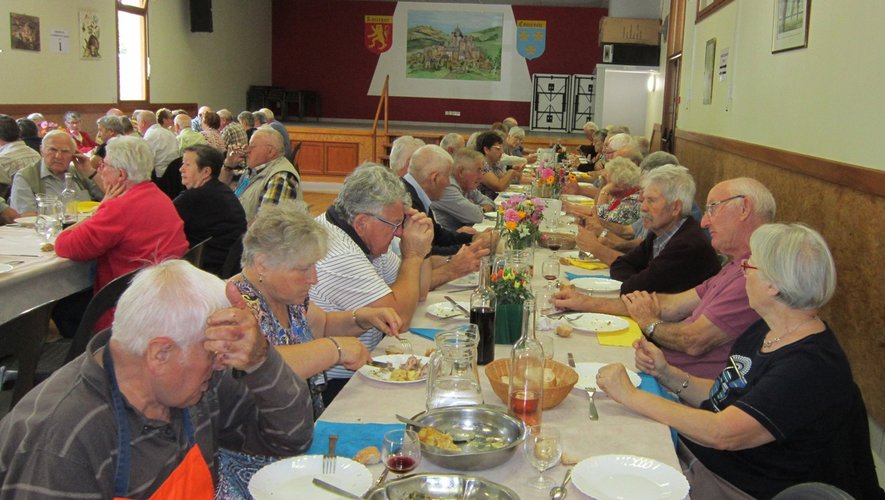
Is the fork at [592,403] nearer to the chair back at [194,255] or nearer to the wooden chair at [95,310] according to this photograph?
the wooden chair at [95,310]

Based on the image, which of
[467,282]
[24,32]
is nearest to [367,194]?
[467,282]

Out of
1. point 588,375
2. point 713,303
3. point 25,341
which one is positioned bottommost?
point 25,341

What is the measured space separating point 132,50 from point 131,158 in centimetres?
946

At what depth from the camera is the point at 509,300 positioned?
252cm

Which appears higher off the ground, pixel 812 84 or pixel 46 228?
pixel 812 84

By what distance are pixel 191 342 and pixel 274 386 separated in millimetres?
333

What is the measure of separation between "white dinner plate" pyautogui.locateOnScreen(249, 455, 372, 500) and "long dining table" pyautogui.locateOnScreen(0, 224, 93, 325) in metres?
2.43

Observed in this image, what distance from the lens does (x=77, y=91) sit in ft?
35.4

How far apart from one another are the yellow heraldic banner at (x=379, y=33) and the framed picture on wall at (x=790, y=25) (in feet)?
46.1

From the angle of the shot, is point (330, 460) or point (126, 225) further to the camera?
point (126, 225)

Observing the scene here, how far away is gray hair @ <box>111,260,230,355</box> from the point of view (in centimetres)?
139

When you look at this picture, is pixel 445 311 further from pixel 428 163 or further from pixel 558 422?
pixel 428 163

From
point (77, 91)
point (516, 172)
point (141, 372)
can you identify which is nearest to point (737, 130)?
point (516, 172)

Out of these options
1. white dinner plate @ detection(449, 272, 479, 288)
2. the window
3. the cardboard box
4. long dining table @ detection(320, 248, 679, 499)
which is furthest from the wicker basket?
the cardboard box
